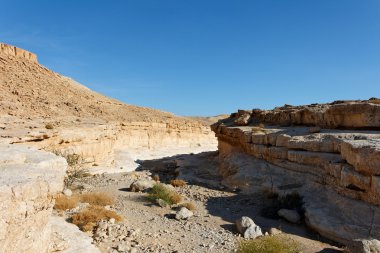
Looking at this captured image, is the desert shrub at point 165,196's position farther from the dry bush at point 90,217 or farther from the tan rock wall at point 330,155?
the tan rock wall at point 330,155

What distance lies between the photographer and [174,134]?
1398 inches

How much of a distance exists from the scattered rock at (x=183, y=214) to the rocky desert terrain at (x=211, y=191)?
0.14ft

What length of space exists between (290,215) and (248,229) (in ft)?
6.57

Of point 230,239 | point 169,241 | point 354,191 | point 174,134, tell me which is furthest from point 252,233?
point 174,134

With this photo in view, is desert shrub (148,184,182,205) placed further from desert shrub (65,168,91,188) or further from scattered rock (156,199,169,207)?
desert shrub (65,168,91,188)

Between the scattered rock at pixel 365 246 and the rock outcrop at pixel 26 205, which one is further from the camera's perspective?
the scattered rock at pixel 365 246

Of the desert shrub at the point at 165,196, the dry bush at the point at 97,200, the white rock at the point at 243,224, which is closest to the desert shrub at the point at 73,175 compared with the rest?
the dry bush at the point at 97,200

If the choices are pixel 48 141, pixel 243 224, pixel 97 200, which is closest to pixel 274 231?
pixel 243 224

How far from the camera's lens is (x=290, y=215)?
33.3 feet

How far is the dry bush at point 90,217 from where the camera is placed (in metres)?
8.12

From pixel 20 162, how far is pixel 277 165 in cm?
1104

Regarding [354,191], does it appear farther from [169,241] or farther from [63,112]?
[63,112]

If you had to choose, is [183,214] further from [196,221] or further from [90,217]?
[90,217]

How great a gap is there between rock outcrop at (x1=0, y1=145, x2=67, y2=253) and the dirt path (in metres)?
2.96
